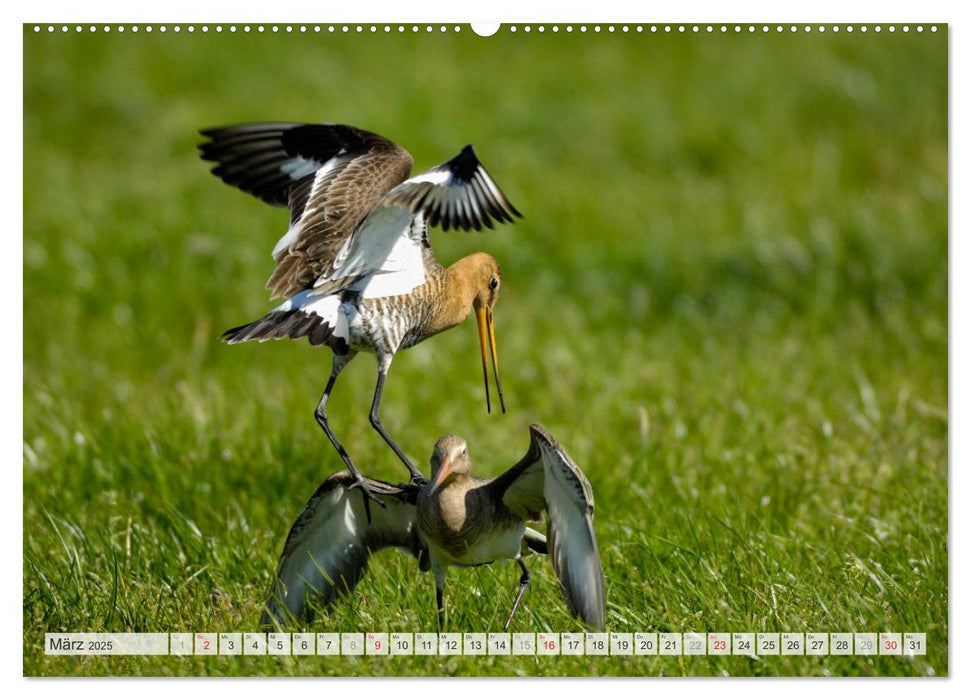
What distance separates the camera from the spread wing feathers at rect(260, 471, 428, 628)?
4012 millimetres

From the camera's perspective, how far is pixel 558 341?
7504 mm

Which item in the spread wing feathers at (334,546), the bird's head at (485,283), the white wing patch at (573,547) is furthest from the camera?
the spread wing feathers at (334,546)

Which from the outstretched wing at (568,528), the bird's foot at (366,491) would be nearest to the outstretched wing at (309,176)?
the bird's foot at (366,491)

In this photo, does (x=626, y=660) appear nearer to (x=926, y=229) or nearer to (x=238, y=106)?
(x=926, y=229)

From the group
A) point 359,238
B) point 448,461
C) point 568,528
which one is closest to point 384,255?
point 359,238

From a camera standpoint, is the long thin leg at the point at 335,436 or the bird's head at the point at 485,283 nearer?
the long thin leg at the point at 335,436

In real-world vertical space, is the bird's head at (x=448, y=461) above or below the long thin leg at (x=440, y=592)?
above

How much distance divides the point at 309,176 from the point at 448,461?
989mm

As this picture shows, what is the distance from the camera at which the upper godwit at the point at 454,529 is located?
141 inches

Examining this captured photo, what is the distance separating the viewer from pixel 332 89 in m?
8.84

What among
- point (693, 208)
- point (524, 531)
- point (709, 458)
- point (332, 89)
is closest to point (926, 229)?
point (693, 208)

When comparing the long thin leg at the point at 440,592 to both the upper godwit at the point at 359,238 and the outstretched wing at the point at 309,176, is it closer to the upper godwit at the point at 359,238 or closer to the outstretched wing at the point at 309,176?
the upper godwit at the point at 359,238

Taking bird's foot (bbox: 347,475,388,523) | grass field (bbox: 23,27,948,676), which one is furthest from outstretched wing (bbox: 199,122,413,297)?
grass field (bbox: 23,27,948,676)

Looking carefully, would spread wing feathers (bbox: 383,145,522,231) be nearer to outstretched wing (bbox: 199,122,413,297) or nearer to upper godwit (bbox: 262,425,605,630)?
outstretched wing (bbox: 199,122,413,297)
